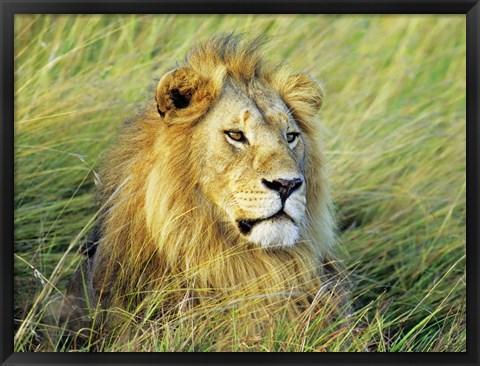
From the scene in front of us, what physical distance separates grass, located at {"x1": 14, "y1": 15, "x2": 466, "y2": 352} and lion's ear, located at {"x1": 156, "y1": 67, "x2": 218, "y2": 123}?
27.3 inches

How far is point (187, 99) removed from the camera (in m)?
4.95

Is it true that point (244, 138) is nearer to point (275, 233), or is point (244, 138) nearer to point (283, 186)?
point (283, 186)

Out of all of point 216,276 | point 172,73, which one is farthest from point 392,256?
point 172,73

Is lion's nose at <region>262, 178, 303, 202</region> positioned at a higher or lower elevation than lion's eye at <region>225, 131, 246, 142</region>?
lower

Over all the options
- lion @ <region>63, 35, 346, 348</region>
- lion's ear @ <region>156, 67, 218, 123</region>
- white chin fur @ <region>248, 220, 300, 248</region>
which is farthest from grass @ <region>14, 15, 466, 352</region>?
lion's ear @ <region>156, 67, 218, 123</region>

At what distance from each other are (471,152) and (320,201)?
2.70ft

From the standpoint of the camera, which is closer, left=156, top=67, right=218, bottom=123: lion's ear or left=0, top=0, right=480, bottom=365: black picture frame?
left=156, top=67, right=218, bottom=123: lion's ear

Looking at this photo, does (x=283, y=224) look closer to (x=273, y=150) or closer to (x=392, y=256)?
(x=273, y=150)

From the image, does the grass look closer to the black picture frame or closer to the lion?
the black picture frame

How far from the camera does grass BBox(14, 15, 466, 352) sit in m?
5.36
